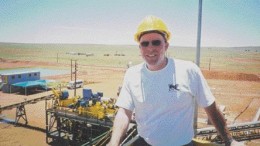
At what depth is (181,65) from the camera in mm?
3207

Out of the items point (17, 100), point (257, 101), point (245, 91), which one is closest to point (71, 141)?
point (17, 100)

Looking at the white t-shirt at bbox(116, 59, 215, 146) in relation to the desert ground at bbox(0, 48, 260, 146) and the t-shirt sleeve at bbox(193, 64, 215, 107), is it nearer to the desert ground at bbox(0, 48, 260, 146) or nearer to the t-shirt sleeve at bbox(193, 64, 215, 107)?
the t-shirt sleeve at bbox(193, 64, 215, 107)

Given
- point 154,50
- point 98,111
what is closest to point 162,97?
point 154,50

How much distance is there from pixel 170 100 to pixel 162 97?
0.36 feet

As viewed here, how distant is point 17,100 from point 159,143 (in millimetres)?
40561

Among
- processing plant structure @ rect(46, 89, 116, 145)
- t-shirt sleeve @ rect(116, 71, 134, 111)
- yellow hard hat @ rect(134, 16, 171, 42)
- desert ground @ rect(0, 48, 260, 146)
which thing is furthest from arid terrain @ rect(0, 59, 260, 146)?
yellow hard hat @ rect(134, 16, 171, 42)

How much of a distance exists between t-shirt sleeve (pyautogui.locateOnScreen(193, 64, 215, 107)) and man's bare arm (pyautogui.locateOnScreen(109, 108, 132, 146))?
3.19ft

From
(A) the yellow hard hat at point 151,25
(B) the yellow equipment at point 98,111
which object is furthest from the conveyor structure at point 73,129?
(A) the yellow hard hat at point 151,25

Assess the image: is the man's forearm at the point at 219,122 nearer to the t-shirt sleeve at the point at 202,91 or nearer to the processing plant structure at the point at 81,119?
the t-shirt sleeve at the point at 202,91

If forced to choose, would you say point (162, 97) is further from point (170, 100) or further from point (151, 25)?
point (151, 25)

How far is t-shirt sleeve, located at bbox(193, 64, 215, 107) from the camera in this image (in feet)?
10.2

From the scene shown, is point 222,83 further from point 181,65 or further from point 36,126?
point 181,65

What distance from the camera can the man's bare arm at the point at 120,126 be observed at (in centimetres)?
299

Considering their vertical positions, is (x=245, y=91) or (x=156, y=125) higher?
(x=156, y=125)
